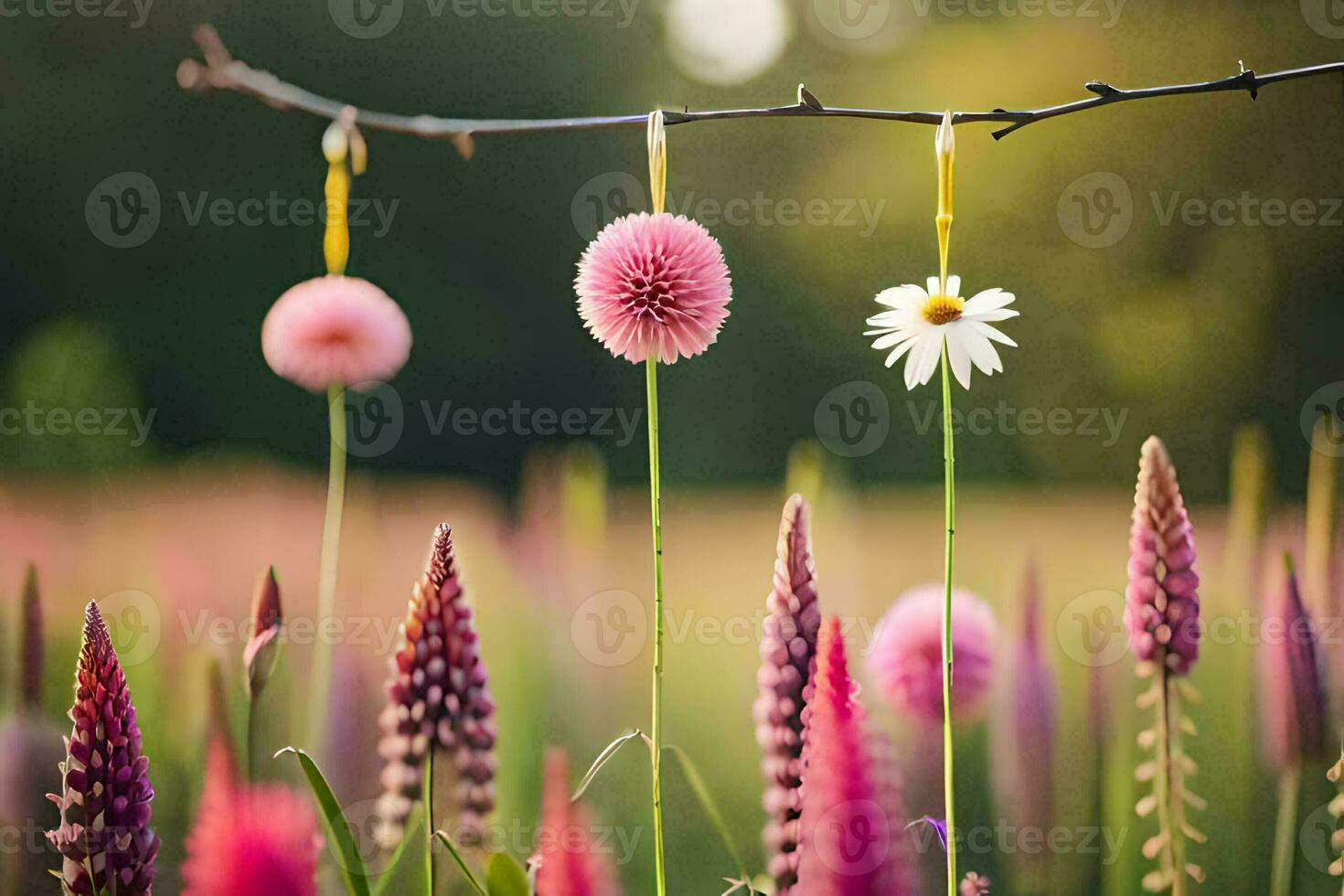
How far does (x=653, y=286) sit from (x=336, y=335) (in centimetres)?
39

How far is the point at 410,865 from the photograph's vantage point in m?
1.11

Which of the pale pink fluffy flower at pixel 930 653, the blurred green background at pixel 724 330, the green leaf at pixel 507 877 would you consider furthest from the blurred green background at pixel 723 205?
the green leaf at pixel 507 877

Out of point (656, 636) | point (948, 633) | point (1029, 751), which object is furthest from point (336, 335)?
point (1029, 751)

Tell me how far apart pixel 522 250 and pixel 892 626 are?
0.57 metres

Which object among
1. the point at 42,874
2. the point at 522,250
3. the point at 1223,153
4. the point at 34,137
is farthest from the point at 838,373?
the point at 42,874

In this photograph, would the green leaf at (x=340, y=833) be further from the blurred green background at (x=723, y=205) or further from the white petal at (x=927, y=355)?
the white petal at (x=927, y=355)

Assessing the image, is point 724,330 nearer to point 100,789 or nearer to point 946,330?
point 946,330

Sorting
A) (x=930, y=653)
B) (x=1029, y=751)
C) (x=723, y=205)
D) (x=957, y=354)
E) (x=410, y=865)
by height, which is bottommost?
(x=410, y=865)

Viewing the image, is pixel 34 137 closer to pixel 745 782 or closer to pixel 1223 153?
pixel 745 782

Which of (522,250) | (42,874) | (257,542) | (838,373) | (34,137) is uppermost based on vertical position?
(34,137)

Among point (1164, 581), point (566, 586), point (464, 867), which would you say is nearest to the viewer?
point (464, 867)

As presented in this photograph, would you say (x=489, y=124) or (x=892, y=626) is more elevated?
(x=489, y=124)

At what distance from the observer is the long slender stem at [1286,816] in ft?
3.73

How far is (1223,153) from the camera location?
118 cm
